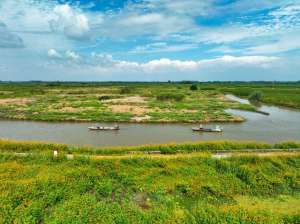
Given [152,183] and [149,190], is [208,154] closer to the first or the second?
[152,183]

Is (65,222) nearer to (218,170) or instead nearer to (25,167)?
(25,167)

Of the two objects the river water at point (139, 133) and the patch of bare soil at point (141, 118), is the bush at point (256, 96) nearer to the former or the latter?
the river water at point (139, 133)

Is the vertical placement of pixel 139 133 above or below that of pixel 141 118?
below

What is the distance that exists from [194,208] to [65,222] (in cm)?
502

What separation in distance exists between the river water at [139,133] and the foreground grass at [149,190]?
8.14 meters

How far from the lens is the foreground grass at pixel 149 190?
30.7 ft

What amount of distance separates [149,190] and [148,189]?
0.09m

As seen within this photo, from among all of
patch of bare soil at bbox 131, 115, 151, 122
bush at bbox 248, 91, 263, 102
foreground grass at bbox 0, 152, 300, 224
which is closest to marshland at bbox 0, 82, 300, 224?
foreground grass at bbox 0, 152, 300, 224

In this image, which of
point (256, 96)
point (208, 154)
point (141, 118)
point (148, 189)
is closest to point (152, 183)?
point (148, 189)

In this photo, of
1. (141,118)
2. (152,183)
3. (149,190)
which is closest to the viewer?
(149,190)

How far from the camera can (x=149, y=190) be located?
447 inches

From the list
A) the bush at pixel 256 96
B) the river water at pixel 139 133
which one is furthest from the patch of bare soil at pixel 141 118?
the bush at pixel 256 96

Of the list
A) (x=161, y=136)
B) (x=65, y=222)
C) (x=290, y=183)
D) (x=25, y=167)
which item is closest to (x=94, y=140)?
(x=161, y=136)

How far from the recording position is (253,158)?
13.8 metres
